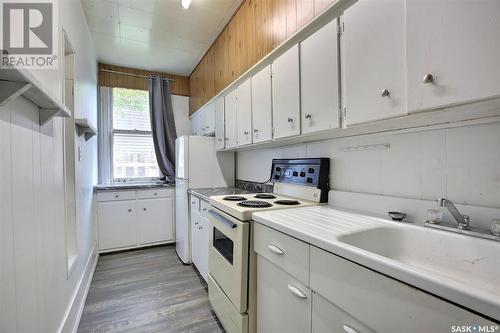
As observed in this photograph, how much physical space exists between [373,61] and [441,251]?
860 millimetres

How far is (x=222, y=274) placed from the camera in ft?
5.45

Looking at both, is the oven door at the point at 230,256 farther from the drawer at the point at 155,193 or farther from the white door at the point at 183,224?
the drawer at the point at 155,193

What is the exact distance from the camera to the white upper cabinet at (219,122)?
9.08 feet

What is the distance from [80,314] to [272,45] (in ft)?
8.56

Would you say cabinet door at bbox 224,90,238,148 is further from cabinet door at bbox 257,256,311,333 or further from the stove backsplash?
cabinet door at bbox 257,256,311,333

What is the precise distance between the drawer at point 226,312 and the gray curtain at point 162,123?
94.5 inches

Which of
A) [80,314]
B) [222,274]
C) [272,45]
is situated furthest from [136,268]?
[272,45]

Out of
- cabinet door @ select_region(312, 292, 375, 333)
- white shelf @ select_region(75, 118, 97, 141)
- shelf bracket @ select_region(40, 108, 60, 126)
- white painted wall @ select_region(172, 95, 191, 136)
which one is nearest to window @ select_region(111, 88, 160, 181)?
white painted wall @ select_region(172, 95, 191, 136)

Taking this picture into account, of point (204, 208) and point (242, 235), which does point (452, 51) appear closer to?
point (242, 235)

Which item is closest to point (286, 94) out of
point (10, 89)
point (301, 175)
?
point (301, 175)

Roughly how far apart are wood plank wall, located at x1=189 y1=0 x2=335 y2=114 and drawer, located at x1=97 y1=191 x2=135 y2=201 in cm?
169

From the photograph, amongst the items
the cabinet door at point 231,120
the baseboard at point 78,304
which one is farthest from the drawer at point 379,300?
the cabinet door at point 231,120

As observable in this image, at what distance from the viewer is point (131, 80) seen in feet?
12.6

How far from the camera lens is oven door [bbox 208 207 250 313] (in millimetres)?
1385
